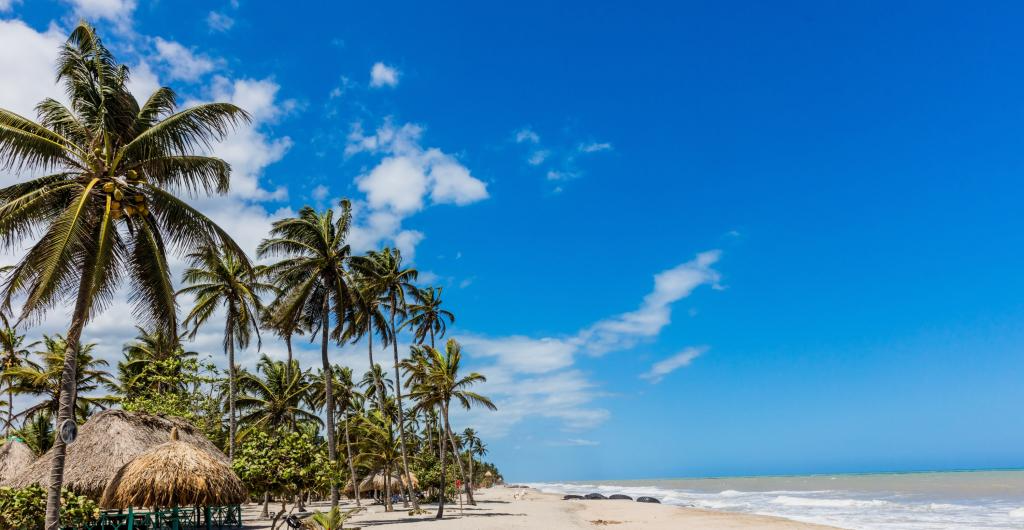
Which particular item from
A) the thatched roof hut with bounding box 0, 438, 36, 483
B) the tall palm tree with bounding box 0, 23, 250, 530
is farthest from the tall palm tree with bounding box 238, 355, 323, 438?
the tall palm tree with bounding box 0, 23, 250, 530

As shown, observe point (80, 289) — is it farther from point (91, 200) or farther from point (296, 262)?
point (296, 262)

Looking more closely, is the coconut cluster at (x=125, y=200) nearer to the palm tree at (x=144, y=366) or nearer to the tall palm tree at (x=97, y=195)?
the tall palm tree at (x=97, y=195)

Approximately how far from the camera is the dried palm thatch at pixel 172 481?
15.6 m

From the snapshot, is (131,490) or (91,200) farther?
(131,490)

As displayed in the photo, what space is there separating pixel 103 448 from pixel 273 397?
18.9 meters

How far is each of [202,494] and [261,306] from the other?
14065mm

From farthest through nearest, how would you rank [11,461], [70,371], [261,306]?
[261,306]
[11,461]
[70,371]

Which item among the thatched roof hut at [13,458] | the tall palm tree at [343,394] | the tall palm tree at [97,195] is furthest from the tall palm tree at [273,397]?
the tall palm tree at [97,195]

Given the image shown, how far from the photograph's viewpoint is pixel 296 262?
86.2 feet

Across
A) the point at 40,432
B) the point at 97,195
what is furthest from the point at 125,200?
the point at 40,432

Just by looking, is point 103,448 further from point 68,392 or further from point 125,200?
point 125,200

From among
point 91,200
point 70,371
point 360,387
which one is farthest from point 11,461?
point 360,387

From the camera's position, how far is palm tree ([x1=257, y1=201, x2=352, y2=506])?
25.8 metres

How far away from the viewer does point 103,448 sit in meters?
17.8
